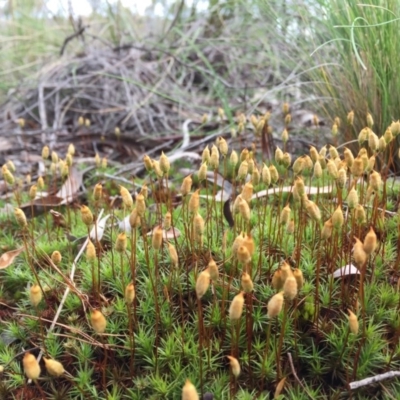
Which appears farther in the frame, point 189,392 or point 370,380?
point 370,380

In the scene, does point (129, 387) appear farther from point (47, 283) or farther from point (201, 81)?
point (201, 81)

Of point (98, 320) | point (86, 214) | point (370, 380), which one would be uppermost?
point (86, 214)

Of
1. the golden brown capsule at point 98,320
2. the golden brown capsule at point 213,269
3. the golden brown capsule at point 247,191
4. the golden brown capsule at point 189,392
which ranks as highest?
the golden brown capsule at point 247,191

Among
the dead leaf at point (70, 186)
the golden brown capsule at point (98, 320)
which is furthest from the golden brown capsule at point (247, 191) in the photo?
the dead leaf at point (70, 186)

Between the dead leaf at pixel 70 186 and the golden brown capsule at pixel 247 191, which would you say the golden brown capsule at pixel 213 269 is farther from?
the dead leaf at pixel 70 186

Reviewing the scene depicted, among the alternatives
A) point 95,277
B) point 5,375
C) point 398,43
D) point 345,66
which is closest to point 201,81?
point 345,66

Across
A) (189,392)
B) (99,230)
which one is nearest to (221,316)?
(189,392)

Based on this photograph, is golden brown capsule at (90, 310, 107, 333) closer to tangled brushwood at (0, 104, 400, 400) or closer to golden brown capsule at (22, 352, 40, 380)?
tangled brushwood at (0, 104, 400, 400)

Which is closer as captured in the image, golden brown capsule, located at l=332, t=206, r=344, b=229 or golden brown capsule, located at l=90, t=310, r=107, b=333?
golden brown capsule, located at l=90, t=310, r=107, b=333

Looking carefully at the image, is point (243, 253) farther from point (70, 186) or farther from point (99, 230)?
point (70, 186)

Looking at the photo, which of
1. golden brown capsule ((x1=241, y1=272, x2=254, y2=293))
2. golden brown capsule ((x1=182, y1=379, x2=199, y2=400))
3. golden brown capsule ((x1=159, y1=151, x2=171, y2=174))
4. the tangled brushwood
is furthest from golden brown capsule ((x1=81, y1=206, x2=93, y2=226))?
golden brown capsule ((x1=182, y1=379, x2=199, y2=400))

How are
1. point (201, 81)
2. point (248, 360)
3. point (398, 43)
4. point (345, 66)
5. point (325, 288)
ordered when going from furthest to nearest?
1. point (201, 81)
2. point (345, 66)
3. point (398, 43)
4. point (325, 288)
5. point (248, 360)
